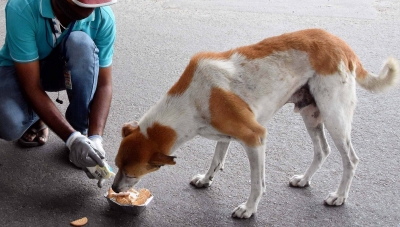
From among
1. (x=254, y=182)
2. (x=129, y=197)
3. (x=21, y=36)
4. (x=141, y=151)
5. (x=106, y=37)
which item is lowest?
(x=129, y=197)

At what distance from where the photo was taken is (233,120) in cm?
288

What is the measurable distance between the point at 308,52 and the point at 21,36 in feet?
5.85

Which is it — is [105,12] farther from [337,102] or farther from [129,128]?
[337,102]

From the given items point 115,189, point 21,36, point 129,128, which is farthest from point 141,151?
point 21,36

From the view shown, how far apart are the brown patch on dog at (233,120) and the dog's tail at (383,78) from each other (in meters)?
0.82

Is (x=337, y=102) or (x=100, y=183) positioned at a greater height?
(x=337, y=102)

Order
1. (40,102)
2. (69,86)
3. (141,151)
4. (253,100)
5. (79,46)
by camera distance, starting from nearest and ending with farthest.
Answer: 1. (141,151)
2. (253,100)
3. (40,102)
4. (79,46)
5. (69,86)

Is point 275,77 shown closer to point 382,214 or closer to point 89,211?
point 382,214

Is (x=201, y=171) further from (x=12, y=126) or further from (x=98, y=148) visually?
(x=12, y=126)

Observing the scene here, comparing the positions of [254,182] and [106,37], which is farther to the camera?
[106,37]

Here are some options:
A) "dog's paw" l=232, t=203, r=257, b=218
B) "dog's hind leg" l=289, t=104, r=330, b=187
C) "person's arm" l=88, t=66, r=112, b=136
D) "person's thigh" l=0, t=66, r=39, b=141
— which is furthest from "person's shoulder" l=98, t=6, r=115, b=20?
"dog's paw" l=232, t=203, r=257, b=218

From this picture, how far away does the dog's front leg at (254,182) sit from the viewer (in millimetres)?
2925

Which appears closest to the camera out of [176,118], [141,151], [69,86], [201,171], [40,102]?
[141,151]

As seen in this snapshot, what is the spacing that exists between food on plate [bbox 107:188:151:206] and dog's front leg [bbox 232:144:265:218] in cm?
58
